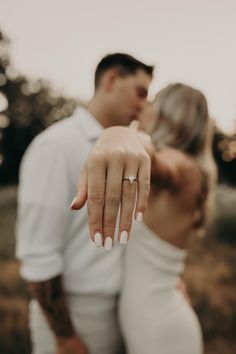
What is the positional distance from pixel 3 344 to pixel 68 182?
3003 mm

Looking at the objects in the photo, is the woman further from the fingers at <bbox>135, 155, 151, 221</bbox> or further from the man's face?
the fingers at <bbox>135, 155, 151, 221</bbox>

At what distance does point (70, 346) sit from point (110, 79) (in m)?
1.44

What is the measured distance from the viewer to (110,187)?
33.4 inches

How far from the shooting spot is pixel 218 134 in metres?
21.3

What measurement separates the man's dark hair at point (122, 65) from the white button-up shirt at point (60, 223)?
1.53ft

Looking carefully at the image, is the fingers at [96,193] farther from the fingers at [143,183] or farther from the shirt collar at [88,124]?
the shirt collar at [88,124]

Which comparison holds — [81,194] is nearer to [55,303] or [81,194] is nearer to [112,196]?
[112,196]

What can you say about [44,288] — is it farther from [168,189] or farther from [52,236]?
[168,189]

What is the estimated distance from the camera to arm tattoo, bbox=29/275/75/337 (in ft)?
6.99

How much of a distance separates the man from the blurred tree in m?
23.9

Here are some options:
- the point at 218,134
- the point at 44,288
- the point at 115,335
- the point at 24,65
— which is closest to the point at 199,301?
the point at 115,335

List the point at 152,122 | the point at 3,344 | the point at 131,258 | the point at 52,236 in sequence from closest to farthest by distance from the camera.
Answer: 1. the point at 52,236
2. the point at 131,258
3. the point at 152,122
4. the point at 3,344

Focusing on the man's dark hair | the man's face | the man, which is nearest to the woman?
the man

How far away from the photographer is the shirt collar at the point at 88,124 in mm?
2277
